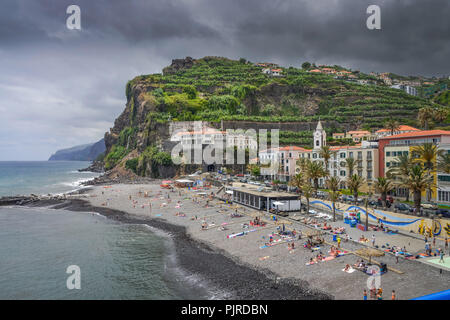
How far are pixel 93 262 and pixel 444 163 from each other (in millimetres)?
35990

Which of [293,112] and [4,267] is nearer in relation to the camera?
[4,267]

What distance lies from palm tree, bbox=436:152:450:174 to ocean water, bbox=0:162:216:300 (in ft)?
84.3

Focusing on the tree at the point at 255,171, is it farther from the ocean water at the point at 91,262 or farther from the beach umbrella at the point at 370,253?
the beach umbrella at the point at 370,253

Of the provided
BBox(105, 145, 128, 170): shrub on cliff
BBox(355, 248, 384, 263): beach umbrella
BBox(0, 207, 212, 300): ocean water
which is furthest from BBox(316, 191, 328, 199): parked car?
BBox(105, 145, 128, 170): shrub on cliff

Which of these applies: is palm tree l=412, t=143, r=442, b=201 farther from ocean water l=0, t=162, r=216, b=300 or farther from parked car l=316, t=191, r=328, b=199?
ocean water l=0, t=162, r=216, b=300

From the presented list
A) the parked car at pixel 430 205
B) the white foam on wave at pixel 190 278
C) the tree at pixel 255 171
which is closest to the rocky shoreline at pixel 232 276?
the white foam on wave at pixel 190 278

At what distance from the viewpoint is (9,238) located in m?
35.5

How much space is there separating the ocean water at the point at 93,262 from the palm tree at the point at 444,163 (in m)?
25.7

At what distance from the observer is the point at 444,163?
99.2ft

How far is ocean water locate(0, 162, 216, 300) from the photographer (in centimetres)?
2178
